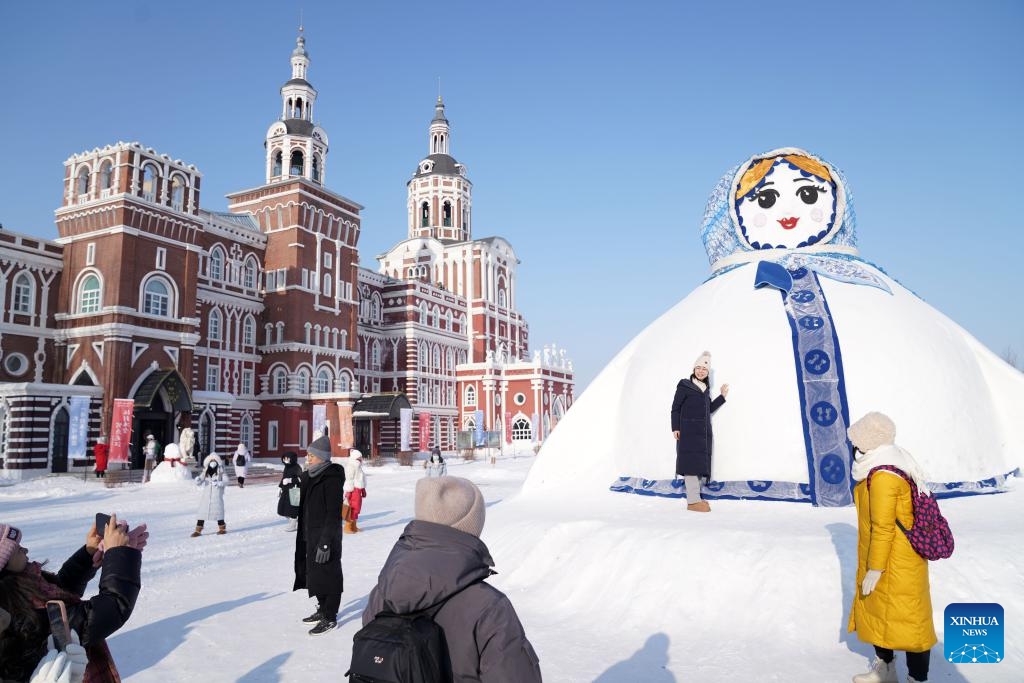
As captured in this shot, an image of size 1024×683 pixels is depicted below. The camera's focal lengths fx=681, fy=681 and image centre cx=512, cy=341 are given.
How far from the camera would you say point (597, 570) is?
5.85 metres

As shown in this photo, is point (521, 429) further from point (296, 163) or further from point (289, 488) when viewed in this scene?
point (289, 488)

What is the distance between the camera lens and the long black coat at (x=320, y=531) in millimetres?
5645

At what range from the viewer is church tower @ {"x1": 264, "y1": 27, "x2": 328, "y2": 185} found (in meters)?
34.4

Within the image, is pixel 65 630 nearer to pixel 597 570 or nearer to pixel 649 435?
pixel 597 570

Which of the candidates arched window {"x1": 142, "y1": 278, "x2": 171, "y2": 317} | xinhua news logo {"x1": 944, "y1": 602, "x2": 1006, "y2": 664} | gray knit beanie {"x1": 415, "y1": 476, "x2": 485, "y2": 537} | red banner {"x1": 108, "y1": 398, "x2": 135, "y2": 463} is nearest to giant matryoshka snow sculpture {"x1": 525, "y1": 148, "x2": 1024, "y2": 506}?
xinhua news logo {"x1": 944, "y1": 602, "x2": 1006, "y2": 664}

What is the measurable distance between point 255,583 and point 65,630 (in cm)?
572

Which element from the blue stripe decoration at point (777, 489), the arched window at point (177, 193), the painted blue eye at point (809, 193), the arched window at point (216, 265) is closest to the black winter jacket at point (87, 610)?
the blue stripe decoration at point (777, 489)

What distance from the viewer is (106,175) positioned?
25391 millimetres

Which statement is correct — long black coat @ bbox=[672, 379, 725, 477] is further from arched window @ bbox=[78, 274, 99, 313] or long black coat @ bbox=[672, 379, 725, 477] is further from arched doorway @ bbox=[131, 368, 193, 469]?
arched window @ bbox=[78, 274, 99, 313]

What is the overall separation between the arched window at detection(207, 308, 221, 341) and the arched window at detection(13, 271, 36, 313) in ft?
23.1

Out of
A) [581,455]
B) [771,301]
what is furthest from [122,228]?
[771,301]

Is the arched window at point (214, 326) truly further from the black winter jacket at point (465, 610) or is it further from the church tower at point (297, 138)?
the black winter jacket at point (465, 610)

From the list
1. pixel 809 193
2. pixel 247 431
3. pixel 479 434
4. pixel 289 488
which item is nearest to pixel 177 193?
pixel 247 431

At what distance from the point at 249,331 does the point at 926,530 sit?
3259 centimetres
